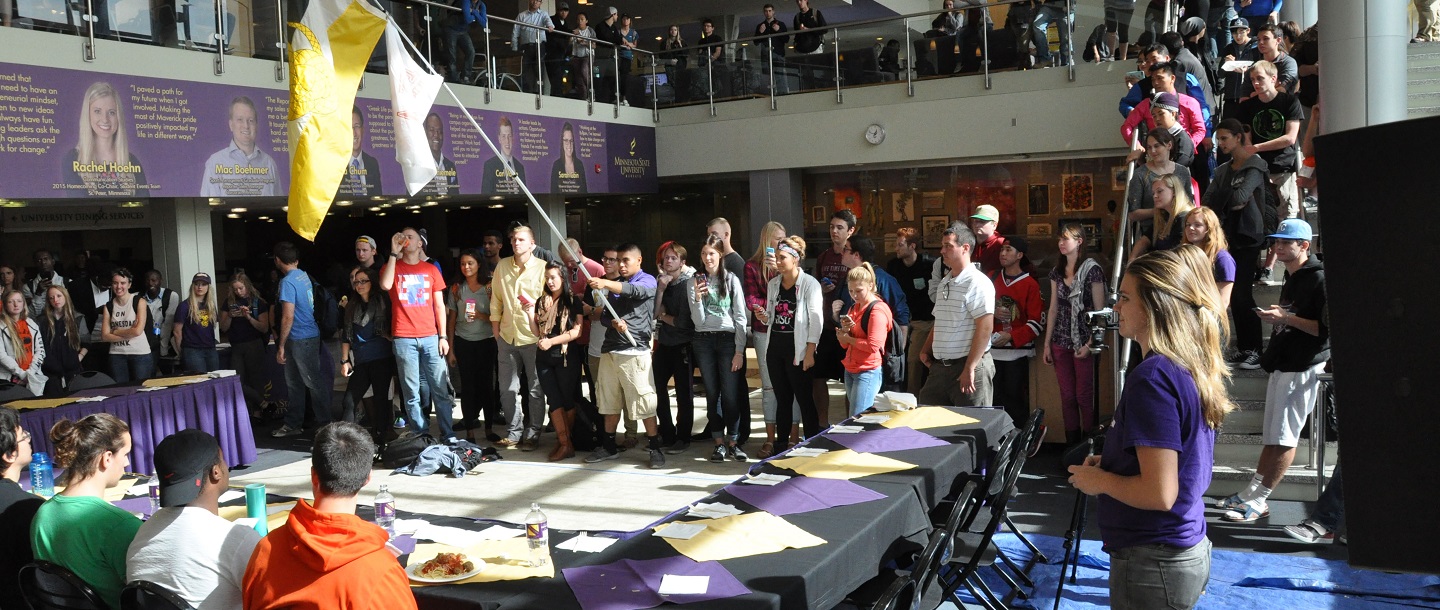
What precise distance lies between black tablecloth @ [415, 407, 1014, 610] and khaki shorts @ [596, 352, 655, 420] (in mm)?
3218

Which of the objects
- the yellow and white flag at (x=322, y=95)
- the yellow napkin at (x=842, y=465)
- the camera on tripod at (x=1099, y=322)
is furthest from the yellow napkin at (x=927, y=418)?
the yellow and white flag at (x=322, y=95)

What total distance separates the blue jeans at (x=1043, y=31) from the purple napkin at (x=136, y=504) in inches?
421

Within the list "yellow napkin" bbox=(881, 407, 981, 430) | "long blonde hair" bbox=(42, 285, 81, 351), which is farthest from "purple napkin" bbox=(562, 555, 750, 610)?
"long blonde hair" bbox=(42, 285, 81, 351)

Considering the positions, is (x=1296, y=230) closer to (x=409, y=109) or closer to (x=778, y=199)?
(x=409, y=109)

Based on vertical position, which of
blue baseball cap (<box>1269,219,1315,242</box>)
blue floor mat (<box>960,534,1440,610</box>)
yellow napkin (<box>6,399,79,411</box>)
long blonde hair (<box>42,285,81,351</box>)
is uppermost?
blue baseball cap (<box>1269,219,1315,242</box>)

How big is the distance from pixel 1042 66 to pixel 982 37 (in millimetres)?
Result: 800

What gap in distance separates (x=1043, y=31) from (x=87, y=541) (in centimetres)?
1135

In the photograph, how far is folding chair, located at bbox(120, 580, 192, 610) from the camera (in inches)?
113

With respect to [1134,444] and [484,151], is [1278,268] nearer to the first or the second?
[1134,444]

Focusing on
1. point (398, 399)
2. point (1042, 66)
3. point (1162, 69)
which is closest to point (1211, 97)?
point (1162, 69)

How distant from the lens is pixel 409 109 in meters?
6.46

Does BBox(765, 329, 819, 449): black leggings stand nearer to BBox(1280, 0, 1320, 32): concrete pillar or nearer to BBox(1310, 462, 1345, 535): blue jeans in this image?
BBox(1310, 462, 1345, 535): blue jeans

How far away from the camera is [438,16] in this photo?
11516 millimetres

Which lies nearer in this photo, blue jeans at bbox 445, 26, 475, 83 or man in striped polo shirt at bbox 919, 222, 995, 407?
man in striped polo shirt at bbox 919, 222, 995, 407
